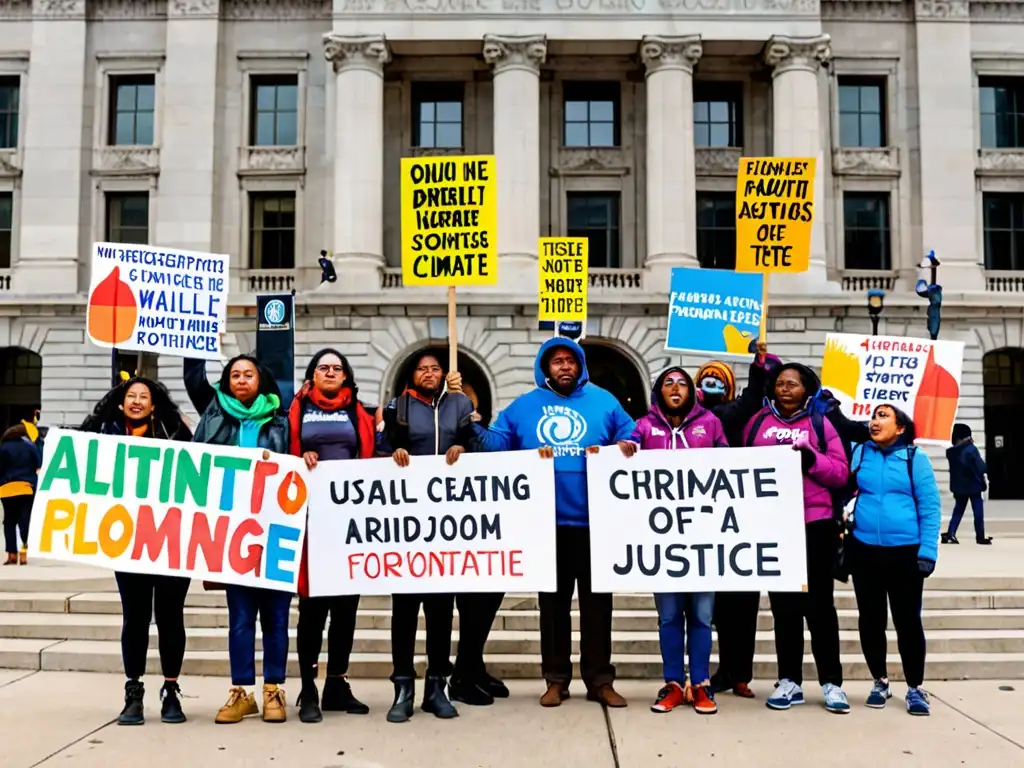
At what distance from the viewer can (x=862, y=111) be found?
99.3 feet

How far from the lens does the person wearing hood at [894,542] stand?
6250 millimetres

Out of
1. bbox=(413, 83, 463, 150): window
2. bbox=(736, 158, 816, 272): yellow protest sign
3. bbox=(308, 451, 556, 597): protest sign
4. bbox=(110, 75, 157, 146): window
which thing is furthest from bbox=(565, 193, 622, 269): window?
bbox=(308, 451, 556, 597): protest sign

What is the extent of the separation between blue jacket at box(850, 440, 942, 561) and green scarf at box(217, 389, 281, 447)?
397cm

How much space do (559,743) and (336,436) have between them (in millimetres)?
2397

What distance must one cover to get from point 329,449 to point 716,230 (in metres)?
25.6

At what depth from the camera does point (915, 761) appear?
17.2 ft

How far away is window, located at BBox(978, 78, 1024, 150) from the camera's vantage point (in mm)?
30156

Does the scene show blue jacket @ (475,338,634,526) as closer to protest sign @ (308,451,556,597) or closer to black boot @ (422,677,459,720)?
protest sign @ (308,451,556,597)

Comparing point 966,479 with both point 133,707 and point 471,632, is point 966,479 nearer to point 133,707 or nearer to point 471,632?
point 471,632

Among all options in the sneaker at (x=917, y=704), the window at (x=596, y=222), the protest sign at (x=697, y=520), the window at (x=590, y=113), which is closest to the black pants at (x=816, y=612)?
the protest sign at (x=697, y=520)

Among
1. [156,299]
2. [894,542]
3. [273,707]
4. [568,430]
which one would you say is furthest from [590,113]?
[273,707]

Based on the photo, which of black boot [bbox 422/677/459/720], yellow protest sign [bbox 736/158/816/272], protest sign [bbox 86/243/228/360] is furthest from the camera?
protest sign [bbox 86/243/228/360]

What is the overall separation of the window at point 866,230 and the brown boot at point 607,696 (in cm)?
2611

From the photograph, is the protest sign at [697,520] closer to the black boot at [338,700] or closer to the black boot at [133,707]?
the black boot at [338,700]
